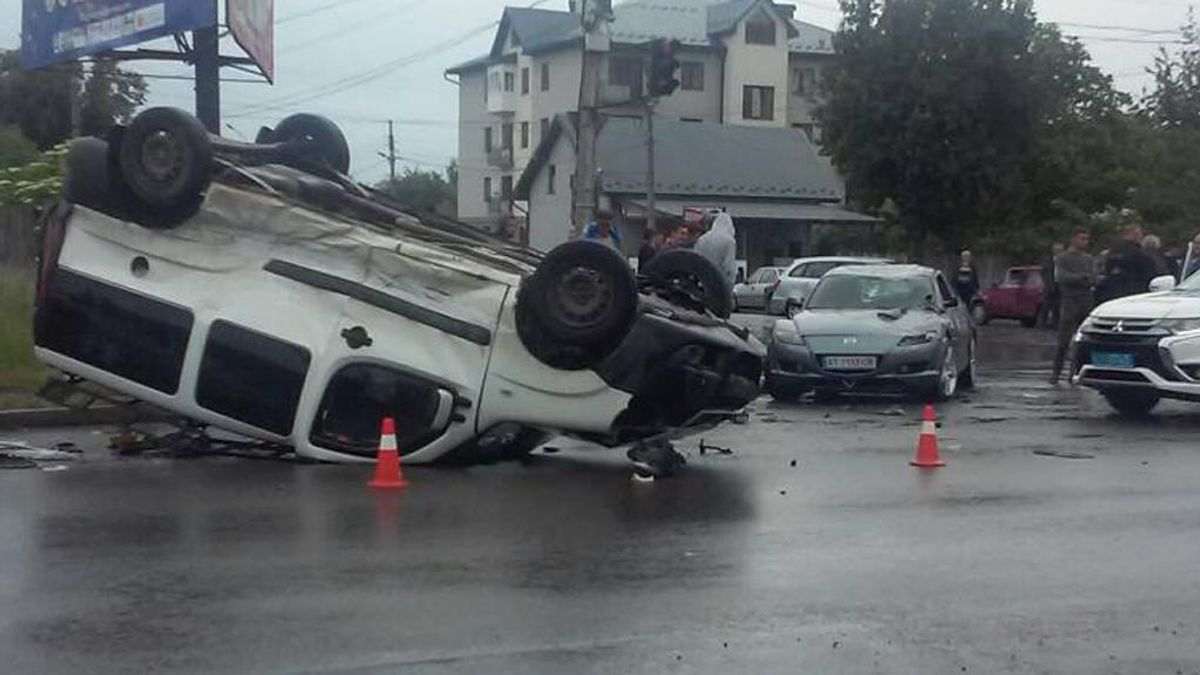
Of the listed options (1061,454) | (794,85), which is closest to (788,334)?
(1061,454)

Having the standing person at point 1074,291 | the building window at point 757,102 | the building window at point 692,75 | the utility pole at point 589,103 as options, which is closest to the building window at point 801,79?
the building window at point 757,102

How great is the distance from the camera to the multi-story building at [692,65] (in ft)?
265

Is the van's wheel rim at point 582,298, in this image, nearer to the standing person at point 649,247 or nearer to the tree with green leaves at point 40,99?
the standing person at point 649,247

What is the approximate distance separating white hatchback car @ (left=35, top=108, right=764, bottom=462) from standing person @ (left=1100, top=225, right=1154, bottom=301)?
932 centimetres

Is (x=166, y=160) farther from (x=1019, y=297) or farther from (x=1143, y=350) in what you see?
(x=1019, y=297)

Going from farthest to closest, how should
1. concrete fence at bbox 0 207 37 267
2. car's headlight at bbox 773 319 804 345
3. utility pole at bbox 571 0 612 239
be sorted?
concrete fence at bbox 0 207 37 267
utility pole at bbox 571 0 612 239
car's headlight at bbox 773 319 804 345

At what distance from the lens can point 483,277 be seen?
1124 centimetres

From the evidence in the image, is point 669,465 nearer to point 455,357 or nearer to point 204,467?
point 455,357

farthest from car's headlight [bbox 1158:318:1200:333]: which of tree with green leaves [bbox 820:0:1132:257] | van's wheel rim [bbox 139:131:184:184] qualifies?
tree with green leaves [bbox 820:0:1132:257]

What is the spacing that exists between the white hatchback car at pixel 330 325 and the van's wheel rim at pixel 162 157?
0.05ft

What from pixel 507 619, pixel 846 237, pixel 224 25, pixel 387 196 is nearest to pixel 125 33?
pixel 224 25

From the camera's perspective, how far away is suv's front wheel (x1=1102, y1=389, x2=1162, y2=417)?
53.9 feet

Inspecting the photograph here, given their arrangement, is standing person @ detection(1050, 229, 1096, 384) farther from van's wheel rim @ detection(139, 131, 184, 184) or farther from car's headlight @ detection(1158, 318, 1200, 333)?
van's wheel rim @ detection(139, 131, 184, 184)

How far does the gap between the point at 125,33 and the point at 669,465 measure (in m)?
23.1
